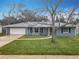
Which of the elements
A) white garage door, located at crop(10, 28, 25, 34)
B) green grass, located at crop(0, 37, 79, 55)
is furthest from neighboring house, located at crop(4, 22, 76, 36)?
green grass, located at crop(0, 37, 79, 55)

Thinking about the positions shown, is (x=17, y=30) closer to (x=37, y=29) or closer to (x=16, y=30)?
(x=16, y=30)

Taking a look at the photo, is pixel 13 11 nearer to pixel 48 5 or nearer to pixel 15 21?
pixel 15 21

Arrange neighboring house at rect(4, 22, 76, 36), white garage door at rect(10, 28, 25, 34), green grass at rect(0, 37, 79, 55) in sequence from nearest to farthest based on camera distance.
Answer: green grass at rect(0, 37, 79, 55) < neighboring house at rect(4, 22, 76, 36) < white garage door at rect(10, 28, 25, 34)

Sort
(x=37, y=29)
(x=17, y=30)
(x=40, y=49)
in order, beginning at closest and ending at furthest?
(x=40, y=49), (x=37, y=29), (x=17, y=30)

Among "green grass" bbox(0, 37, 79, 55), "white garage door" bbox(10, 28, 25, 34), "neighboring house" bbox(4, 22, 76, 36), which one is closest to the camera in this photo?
"green grass" bbox(0, 37, 79, 55)

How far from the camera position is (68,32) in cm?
3666

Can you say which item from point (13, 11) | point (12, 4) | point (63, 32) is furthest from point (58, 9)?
point (13, 11)

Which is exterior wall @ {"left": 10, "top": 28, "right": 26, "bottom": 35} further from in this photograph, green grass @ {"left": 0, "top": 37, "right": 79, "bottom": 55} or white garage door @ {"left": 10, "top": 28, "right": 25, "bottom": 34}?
green grass @ {"left": 0, "top": 37, "right": 79, "bottom": 55}

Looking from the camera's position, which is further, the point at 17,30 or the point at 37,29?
the point at 17,30

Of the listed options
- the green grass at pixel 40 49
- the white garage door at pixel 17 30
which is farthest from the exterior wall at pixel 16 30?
the green grass at pixel 40 49

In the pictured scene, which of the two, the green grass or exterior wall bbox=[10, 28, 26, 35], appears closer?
the green grass

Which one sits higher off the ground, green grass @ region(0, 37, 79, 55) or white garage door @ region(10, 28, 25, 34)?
white garage door @ region(10, 28, 25, 34)

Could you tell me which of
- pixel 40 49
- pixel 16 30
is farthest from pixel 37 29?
pixel 40 49

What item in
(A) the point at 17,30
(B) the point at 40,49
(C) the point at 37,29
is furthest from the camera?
(A) the point at 17,30
